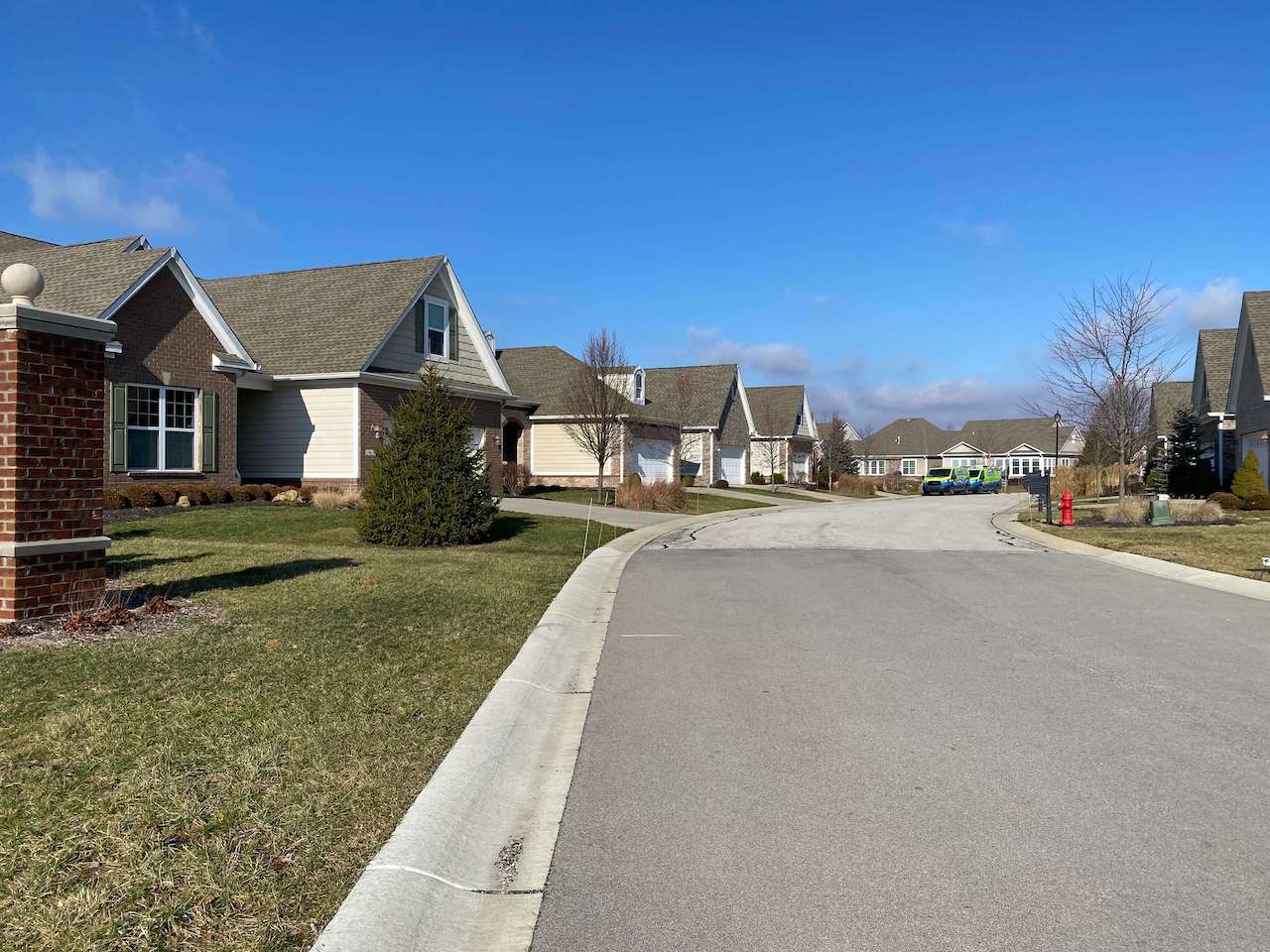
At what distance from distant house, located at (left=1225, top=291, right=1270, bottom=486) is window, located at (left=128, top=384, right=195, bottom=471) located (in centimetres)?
3103

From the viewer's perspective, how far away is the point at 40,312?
8.02 m

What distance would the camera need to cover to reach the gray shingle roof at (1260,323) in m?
30.5

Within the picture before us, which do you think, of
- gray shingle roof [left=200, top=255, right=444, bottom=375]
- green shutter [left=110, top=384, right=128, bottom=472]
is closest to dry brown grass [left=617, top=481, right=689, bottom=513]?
gray shingle roof [left=200, top=255, right=444, bottom=375]

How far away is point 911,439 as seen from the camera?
92.8m

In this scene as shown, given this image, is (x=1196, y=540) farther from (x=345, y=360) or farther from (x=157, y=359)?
(x=157, y=359)

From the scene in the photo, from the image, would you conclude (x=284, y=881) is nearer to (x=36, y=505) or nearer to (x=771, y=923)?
(x=771, y=923)

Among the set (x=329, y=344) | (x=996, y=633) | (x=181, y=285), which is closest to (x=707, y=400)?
(x=329, y=344)

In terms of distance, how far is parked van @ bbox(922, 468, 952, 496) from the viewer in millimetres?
57562

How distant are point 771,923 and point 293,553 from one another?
12.3 meters

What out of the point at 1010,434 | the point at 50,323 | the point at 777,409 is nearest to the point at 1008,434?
the point at 1010,434

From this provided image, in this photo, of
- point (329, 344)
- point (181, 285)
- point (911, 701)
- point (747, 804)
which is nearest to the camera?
point (747, 804)

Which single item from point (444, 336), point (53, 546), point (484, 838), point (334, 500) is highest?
point (444, 336)

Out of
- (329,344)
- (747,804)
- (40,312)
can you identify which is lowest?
(747,804)

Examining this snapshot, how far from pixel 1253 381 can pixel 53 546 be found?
36343mm
